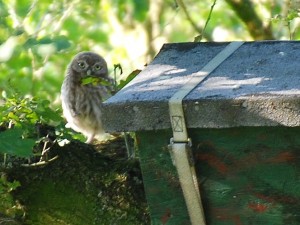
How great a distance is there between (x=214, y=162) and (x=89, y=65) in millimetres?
3252

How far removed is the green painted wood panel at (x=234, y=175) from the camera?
236 cm

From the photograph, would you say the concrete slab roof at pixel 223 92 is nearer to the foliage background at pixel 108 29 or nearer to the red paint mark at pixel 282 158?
the red paint mark at pixel 282 158

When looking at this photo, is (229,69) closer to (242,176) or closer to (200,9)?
(242,176)

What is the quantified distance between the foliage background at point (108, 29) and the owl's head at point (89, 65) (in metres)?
0.09

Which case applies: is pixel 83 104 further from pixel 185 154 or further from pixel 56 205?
pixel 185 154

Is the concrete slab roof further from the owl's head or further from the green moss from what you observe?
the owl's head

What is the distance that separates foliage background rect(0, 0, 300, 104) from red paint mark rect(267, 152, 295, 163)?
655mm

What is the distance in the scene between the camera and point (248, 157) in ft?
7.87

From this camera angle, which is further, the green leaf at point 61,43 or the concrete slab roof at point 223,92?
the green leaf at point 61,43

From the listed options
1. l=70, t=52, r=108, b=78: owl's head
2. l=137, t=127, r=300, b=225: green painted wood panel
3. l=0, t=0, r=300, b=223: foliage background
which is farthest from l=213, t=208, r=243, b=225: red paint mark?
l=70, t=52, r=108, b=78: owl's head

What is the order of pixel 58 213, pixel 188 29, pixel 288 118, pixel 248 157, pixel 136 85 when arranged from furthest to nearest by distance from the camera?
1. pixel 188 29
2. pixel 58 213
3. pixel 136 85
4. pixel 248 157
5. pixel 288 118

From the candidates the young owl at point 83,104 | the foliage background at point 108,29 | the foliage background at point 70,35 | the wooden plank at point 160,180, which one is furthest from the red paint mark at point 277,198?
the young owl at point 83,104

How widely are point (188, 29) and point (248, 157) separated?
5.79 meters

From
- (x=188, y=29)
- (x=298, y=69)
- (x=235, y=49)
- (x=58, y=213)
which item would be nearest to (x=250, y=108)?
(x=298, y=69)
